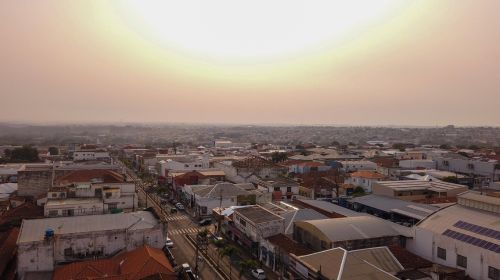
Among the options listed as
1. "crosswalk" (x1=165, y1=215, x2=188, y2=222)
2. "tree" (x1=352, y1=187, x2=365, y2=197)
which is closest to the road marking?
"crosswalk" (x1=165, y1=215, x2=188, y2=222)

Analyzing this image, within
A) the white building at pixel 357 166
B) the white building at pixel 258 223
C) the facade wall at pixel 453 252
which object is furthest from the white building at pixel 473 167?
the white building at pixel 258 223

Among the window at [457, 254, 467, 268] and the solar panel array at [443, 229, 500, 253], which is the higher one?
the solar panel array at [443, 229, 500, 253]

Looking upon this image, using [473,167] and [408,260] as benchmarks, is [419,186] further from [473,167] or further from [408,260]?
[473,167]

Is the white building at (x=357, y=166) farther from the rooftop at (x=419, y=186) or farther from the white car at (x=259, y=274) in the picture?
the white car at (x=259, y=274)

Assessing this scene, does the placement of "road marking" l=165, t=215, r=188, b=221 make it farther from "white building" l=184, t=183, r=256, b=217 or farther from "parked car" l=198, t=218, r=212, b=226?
"parked car" l=198, t=218, r=212, b=226

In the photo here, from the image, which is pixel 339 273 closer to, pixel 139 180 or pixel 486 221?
pixel 486 221

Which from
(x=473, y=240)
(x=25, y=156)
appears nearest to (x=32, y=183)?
(x=25, y=156)
